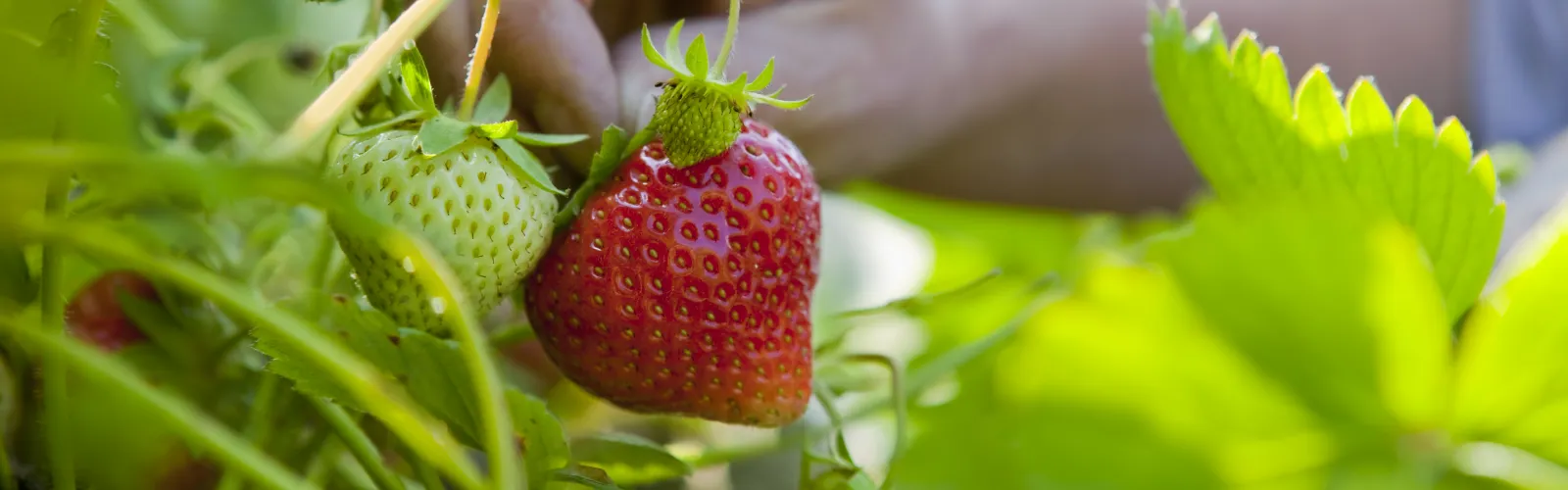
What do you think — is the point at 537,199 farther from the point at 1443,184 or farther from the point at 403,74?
the point at 1443,184

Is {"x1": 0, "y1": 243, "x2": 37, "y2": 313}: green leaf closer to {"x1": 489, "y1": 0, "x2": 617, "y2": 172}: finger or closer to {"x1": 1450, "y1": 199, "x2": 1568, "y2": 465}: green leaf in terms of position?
{"x1": 489, "y1": 0, "x2": 617, "y2": 172}: finger

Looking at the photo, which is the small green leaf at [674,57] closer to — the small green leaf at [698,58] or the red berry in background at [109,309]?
the small green leaf at [698,58]

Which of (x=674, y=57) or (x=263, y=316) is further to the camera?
(x=674, y=57)

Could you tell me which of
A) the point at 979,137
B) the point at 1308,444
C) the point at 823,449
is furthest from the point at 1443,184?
the point at 979,137

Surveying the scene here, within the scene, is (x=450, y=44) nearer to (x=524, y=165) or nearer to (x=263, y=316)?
(x=524, y=165)

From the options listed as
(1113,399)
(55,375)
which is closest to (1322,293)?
(1113,399)

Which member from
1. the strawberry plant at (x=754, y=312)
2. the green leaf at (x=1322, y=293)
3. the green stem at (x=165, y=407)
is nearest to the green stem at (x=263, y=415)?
the strawberry plant at (x=754, y=312)
